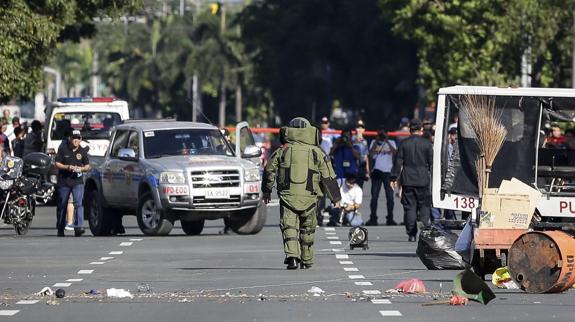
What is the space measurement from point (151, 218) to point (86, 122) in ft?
35.4

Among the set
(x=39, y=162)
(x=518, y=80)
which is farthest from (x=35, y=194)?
(x=518, y=80)

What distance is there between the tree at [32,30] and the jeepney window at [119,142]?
7795mm

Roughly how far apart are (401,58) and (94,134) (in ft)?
155

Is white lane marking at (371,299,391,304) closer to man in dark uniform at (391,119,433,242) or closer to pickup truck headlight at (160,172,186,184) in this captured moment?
man in dark uniform at (391,119,433,242)

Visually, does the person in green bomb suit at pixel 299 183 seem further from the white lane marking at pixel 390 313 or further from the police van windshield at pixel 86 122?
the police van windshield at pixel 86 122

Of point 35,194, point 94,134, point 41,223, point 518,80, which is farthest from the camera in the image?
point 518,80

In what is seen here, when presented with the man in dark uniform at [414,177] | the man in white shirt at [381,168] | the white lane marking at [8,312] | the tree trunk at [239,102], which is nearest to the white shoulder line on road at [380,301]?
the white lane marking at [8,312]

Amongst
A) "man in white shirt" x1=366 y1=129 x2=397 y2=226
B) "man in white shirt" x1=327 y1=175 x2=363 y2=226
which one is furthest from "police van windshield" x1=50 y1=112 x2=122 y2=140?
"man in white shirt" x1=327 y1=175 x2=363 y2=226

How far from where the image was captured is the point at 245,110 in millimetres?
124375

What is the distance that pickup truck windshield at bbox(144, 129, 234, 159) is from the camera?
28.5 m

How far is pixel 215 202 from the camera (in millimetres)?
27656

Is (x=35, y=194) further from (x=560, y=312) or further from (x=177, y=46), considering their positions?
(x=177, y=46)

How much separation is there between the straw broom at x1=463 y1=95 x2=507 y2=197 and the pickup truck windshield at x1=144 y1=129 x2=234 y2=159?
23.1 feet

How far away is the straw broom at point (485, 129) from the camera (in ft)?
69.7
